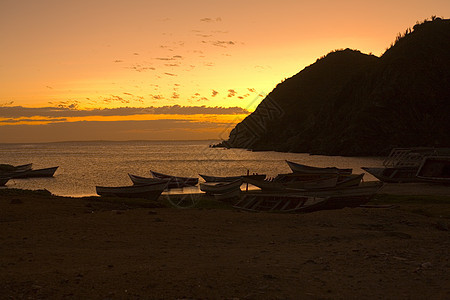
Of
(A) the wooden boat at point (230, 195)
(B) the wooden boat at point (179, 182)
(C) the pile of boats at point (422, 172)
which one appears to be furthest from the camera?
(B) the wooden boat at point (179, 182)

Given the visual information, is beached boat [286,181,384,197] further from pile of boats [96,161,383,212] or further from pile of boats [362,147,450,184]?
pile of boats [362,147,450,184]

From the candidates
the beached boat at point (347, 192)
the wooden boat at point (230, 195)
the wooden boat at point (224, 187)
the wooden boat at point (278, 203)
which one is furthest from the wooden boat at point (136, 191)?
the beached boat at point (347, 192)

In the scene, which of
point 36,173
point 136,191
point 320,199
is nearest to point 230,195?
point 136,191

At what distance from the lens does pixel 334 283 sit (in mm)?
8656

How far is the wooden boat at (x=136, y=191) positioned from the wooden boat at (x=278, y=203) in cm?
819

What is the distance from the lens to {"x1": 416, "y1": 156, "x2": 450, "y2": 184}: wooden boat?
41.8m

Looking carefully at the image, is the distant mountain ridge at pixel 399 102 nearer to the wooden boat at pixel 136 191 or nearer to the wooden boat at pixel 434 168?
the wooden boat at pixel 434 168

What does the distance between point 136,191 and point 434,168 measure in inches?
1159

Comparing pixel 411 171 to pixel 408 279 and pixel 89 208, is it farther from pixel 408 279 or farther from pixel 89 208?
pixel 408 279

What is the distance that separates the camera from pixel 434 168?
4266 centimetres

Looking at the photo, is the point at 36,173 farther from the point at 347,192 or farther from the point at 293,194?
the point at 347,192

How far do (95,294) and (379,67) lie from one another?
5800 inches

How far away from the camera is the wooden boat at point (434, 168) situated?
4181 cm

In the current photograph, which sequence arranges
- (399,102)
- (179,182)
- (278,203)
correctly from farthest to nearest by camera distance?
1. (399,102)
2. (179,182)
3. (278,203)
